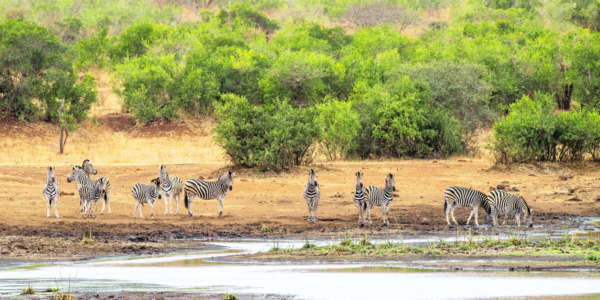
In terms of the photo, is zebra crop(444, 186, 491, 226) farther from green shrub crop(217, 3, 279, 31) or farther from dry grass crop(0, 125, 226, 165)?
green shrub crop(217, 3, 279, 31)

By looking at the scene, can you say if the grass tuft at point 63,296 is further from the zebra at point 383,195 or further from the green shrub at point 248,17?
the green shrub at point 248,17

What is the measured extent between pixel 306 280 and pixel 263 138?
745 inches

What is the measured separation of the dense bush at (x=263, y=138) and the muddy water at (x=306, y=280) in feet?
52.8

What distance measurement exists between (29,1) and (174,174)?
8038 cm

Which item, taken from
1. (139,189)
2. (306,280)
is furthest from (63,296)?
(139,189)

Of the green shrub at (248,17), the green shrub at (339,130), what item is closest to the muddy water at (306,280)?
the green shrub at (339,130)

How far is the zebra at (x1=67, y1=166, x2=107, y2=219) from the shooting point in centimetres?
1958

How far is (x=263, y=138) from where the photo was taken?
1212 inches

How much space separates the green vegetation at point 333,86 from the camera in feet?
106

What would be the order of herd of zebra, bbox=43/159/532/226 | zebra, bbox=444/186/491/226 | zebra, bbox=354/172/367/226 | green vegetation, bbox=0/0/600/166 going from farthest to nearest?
green vegetation, bbox=0/0/600/166 → zebra, bbox=444/186/491/226 → herd of zebra, bbox=43/159/532/226 → zebra, bbox=354/172/367/226

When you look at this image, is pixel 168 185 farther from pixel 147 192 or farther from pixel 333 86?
pixel 333 86

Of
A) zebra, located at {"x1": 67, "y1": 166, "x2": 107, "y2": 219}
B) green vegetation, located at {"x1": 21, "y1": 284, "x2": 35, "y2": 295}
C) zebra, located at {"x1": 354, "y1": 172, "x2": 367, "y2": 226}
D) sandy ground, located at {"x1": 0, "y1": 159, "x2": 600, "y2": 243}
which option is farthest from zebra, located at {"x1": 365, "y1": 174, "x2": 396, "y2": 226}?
green vegetation, located at {"x1": 21, "y1": 284, "x2": 35, "y2": 295}

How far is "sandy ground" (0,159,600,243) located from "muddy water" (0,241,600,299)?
456 centimetres

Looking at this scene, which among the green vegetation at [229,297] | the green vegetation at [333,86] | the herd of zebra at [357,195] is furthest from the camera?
the green vegetation at [333,86]
